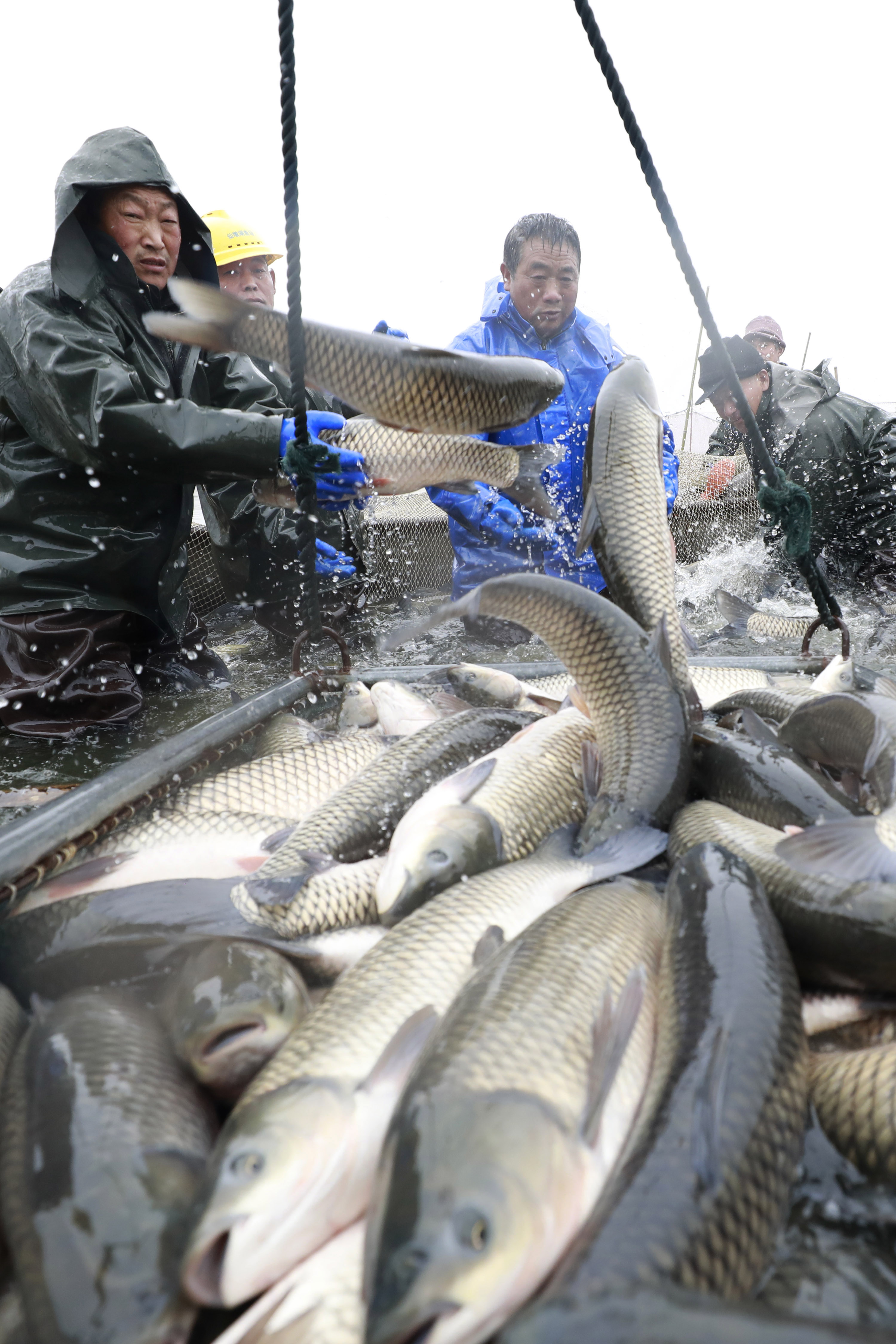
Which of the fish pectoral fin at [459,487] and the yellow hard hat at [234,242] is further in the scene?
the yellow hard hat at [234,242]

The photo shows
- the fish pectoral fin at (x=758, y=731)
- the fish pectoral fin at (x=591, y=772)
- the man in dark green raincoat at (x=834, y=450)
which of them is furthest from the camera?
the man in dark green raincoat at (x=834, y=450)

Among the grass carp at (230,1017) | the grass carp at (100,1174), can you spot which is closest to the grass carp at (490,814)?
the grass carp at (230,1017)

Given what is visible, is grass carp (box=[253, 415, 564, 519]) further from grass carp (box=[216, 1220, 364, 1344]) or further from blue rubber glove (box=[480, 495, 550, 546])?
grass carp (box=[216, 1220, 364, 1344])

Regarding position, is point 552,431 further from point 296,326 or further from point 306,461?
point 296,326

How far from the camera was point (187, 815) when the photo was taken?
7.57 feet

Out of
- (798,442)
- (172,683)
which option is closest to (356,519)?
(172,683)

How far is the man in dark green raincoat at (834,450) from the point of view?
27.5 feet

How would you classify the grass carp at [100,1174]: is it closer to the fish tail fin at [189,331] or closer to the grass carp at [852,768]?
the grass carp at [852,768]

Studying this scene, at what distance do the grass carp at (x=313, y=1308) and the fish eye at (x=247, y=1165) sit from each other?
0.13 meters

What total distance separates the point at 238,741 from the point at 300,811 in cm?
64

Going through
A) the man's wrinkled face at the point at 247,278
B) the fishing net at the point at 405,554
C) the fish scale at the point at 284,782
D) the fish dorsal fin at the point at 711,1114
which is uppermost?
the man's wrinkled face at the point at 247,278

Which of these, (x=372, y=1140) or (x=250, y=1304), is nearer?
(x=250, y=1304)

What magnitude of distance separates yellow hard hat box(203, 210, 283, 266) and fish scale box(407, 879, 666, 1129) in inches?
302

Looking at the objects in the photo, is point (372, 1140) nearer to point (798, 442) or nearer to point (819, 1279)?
point (819, 1279)
